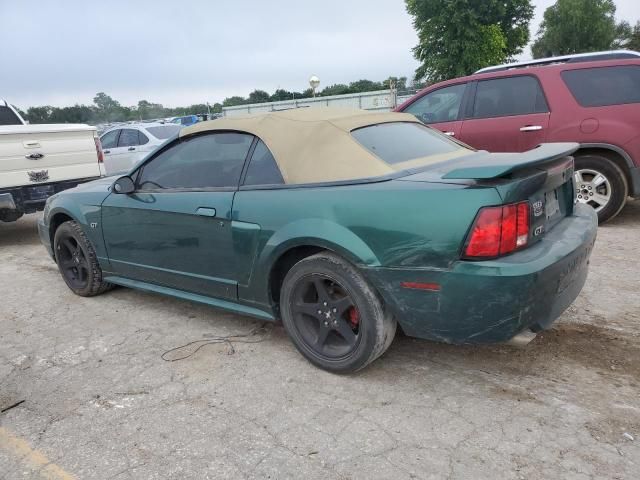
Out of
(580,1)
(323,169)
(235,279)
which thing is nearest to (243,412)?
(235,279)

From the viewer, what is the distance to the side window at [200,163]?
11.1ft

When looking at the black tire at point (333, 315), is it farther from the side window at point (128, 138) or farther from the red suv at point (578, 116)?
the side window at point (128, 138)

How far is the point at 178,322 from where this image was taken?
12.9 feet

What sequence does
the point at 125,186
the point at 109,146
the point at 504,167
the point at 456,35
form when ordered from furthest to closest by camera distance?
the point at 456,35 < the point at 109,146 < the point at 125,186 < the point at 504,167

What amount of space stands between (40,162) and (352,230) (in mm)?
5603

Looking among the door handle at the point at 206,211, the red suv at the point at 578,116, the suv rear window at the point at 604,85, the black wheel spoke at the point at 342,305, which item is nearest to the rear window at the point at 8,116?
the door handle at the point at 206,211

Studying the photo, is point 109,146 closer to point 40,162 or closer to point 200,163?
point 40,162

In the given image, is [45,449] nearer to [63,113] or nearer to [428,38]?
[428,38]

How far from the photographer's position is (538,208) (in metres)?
2.63

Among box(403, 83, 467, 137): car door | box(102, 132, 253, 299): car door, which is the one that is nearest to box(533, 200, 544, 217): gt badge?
box(102, 132, 253, 299): car door

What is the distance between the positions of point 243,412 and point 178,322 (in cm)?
145

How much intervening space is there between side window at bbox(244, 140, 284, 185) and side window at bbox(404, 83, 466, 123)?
3.85 m

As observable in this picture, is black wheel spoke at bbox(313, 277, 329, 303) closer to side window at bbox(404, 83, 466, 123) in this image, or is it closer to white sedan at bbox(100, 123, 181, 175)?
side window at bbox(404, 83, 466, 123)

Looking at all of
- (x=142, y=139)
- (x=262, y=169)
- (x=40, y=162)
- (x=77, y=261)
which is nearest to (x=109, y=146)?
(x=142, y=139)
